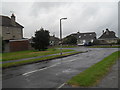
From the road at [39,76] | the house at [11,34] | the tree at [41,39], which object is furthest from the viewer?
the house at [11,34]

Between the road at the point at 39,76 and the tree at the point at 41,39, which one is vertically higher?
the tree at the point at 41,39

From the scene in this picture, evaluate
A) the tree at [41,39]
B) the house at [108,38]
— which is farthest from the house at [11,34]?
the house at [108,38]

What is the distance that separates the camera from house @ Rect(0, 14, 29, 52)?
35172mm

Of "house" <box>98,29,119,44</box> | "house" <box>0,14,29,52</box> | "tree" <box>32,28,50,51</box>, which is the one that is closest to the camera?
"tree" <box>32,28,50,51</box>

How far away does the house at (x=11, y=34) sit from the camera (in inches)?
1385

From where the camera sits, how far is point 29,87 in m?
6.02

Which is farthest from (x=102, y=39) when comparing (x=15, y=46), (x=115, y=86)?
(x=115, y=86)

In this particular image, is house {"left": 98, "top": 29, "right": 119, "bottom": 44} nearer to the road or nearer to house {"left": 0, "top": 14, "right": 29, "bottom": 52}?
house {"left": 0, "top": 14, "right": 29, "bottom": 52}

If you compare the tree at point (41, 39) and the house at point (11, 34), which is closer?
the tree at point (41, 39)

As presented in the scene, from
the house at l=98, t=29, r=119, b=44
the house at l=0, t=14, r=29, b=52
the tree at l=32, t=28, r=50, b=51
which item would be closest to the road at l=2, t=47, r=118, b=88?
the tree at l=32, t=28, r=50, b=51

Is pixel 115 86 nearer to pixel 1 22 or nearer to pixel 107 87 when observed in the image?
pixel 107 87

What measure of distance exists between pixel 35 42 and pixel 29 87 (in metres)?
28.9

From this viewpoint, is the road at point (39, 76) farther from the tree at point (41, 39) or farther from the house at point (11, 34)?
the house at point (11, 34)

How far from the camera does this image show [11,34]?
148ft
